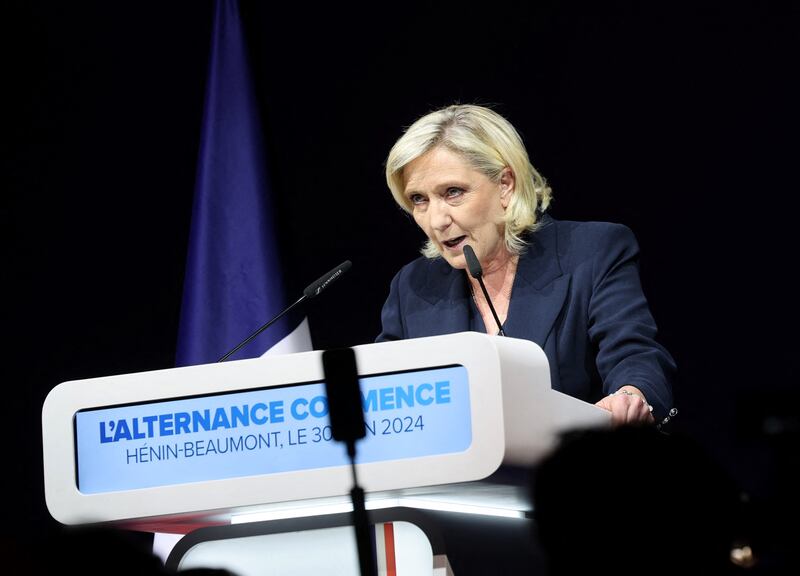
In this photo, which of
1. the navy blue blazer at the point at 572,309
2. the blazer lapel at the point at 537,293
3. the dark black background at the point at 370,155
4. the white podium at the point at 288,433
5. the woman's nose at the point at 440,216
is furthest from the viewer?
the dark black background at the point at 370,155

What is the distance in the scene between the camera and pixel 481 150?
7.86 feet

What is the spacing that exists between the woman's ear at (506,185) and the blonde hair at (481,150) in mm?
13

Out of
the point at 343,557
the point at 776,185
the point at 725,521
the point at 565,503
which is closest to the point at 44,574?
the point at 565,503

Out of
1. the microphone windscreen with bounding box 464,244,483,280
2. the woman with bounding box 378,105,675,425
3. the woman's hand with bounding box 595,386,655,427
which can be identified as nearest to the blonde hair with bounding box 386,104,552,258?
the woman with bounding box 378,105,675,425

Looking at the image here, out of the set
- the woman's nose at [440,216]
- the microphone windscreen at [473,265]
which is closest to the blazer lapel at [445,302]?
the woman's nose at [440,216]

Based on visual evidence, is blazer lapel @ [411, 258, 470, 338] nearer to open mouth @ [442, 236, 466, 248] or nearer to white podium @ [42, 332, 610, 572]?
open mouth @ [442, 236, 466, 248]

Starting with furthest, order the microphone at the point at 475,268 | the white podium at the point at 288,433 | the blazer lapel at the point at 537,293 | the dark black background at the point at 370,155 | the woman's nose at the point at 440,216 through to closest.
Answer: the dark black background at the point at 370,155 → the woman's nose at the point at 440,216 → the blazer lapel at the point at 537,293 → the microphone at the point at 475,268 → the white podium at the point at 288,433

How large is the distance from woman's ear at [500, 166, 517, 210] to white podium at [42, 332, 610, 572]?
3.47ft

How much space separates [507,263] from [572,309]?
0.28m

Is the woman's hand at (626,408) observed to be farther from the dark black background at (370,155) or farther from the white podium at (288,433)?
the dark black background at (370,155)

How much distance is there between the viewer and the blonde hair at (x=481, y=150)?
2.38 m

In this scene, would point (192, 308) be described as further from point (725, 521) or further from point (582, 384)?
point (725, 521)

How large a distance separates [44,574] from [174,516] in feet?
2.27

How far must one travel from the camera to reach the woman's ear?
8.05 ft
